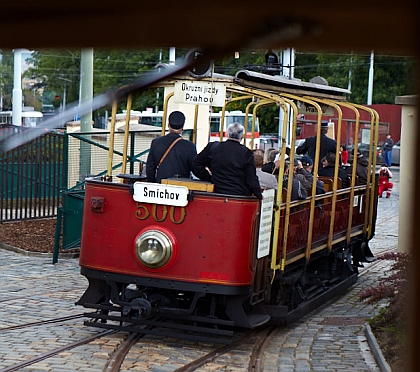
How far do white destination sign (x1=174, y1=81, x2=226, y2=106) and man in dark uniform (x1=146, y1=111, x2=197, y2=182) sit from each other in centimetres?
28

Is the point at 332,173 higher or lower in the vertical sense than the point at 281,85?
lower

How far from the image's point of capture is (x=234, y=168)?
730cm

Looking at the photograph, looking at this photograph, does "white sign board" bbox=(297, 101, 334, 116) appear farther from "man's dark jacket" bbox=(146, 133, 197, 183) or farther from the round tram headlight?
the round tram headlight

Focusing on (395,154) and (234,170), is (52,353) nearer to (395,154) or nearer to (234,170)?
(234,170)

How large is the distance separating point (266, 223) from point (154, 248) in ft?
3.70

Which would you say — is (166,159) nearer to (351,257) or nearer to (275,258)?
(275,258)

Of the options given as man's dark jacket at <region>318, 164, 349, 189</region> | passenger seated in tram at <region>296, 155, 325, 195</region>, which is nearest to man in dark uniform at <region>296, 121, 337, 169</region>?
man's dark jacket at <region>318, 164, 349, 189</region>

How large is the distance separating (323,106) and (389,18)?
27.7 ft

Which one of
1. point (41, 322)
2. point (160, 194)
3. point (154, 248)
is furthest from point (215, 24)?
point (41, 322)

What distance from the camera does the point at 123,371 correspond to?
21.0ft

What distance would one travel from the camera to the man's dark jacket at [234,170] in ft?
23.9

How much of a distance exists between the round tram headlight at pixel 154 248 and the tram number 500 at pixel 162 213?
15cm

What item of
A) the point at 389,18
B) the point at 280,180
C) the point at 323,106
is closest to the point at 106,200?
the point at 280,180

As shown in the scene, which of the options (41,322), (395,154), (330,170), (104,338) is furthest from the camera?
(395,154)
